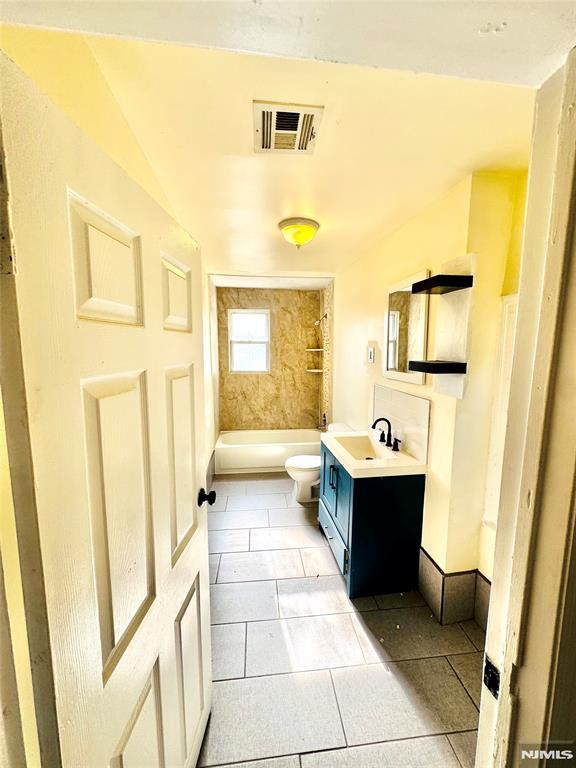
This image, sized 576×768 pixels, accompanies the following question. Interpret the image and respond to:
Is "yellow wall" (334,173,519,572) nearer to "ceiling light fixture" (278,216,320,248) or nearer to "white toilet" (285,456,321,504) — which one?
"ceiling light fixture" (278,216,320,248)

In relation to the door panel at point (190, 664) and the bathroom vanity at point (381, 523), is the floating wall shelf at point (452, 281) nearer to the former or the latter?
the bathroom vanity at point (381, 523)

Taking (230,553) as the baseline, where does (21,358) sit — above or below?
above

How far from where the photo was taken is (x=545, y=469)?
0.49 metres

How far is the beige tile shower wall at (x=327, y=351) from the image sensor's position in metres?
4.14

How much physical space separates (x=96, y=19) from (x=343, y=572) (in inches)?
101

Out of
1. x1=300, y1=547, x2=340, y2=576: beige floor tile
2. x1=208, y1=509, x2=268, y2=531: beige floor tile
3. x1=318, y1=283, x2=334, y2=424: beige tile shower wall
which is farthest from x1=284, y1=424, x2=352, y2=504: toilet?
x1=318, y1=283, x2=334, y2=424: beige tile shower wall

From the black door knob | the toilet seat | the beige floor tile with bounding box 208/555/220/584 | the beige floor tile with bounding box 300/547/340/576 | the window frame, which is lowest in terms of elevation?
the beige floor tile with bounding box 208/555/220/584

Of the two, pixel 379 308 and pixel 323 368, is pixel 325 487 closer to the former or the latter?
pixel 379 308

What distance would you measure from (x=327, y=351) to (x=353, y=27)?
3.97 m

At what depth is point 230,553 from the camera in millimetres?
2457

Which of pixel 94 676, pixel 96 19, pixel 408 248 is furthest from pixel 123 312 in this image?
pixel 408 248

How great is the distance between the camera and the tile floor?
126 cm

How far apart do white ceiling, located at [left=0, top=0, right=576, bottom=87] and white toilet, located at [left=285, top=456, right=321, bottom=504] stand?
294cm

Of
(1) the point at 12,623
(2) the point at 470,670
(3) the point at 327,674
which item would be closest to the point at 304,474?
(3) the point at 327,674
